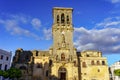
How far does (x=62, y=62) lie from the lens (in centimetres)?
5897

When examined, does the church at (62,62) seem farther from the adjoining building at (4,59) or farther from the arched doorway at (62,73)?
the adjoining building at (4,59)

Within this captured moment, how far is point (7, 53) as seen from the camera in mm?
56938

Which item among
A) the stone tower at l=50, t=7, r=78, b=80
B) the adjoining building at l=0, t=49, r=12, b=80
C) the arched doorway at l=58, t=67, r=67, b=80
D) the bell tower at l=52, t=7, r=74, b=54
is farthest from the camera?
the bell tower at l=52, t=7, r=74, b=54

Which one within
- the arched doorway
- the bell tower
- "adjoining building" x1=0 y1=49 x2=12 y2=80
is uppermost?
the bell tower

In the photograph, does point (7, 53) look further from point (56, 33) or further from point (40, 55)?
point (56, 33)

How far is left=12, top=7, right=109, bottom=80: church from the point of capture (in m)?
58.5

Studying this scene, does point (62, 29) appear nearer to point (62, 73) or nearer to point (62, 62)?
point (62, 62)

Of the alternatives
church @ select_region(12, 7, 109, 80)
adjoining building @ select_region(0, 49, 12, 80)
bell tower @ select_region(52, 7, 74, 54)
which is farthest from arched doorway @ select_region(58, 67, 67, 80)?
adjoining building @ select_region(0, 49, 12, 80)

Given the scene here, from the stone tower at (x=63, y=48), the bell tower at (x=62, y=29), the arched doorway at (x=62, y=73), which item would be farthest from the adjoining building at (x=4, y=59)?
the arched doorway at (x=62, y=73)

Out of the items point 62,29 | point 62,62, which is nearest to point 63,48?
point 62,62

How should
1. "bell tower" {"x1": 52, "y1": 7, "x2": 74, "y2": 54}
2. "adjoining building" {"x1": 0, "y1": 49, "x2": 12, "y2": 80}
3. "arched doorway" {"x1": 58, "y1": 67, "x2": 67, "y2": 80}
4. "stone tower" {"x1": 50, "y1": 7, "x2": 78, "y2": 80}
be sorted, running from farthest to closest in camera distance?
"bell tower" {"x1": 52, "y1": 7, "x2": 74, "y2": 54} → "arched doorway" {"x1": 58, "y1": 67, "x2": 67, "y2": 80} → "stone tower" {"x1": 50, "y1": 7, "x2": 78, "y2": 80} → "adjoining building" {"x1": 0, "y1": 49, "x2": 12, "y2": 80}

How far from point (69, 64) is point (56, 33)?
11014 millimetres

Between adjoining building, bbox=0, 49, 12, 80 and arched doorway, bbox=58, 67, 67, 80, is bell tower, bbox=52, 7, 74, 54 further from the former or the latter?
adjoining building, bbox=0, 49, 12, 80

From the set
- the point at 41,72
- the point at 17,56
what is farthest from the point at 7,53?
the point at 41,72
